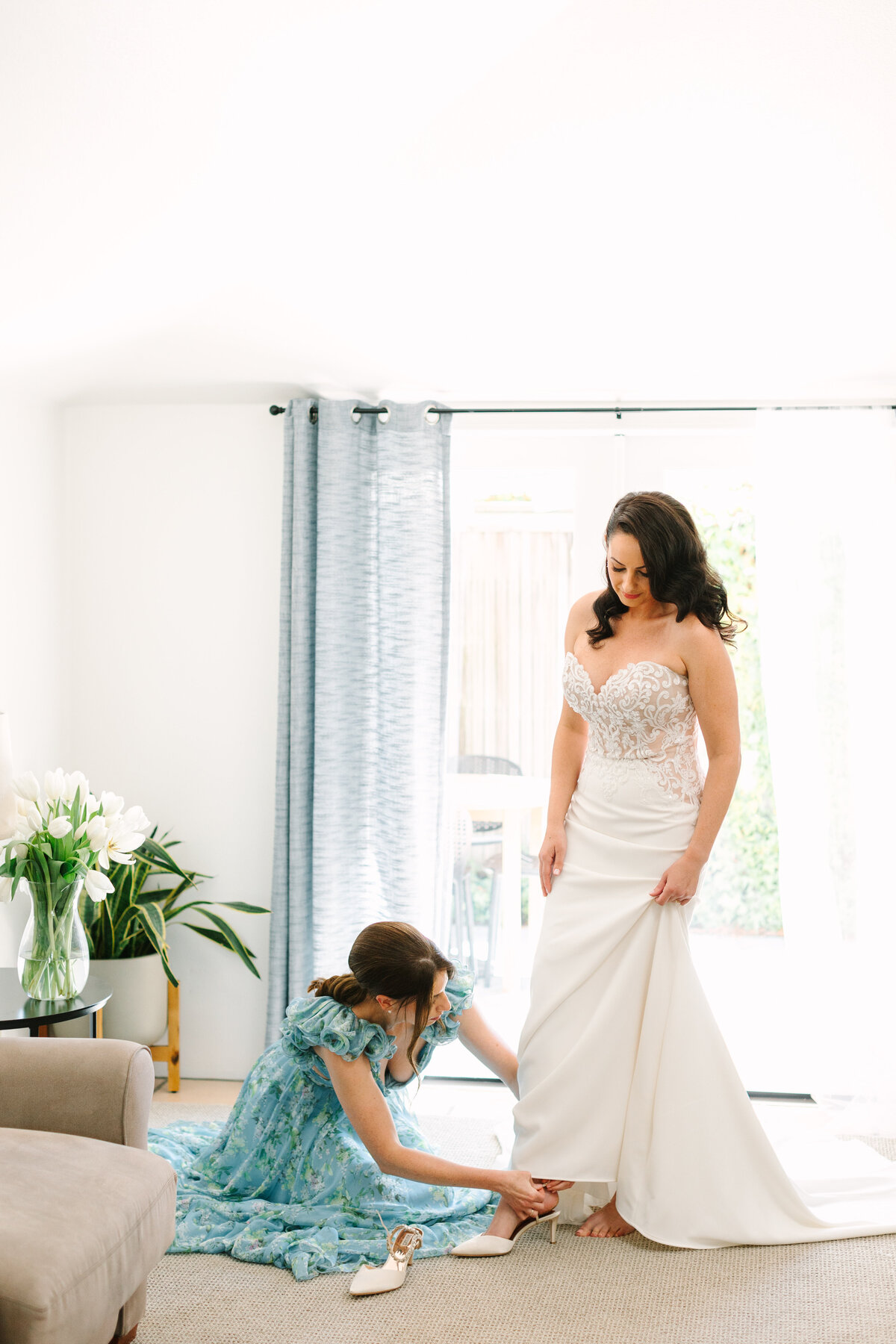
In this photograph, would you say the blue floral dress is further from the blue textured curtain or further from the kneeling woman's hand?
the blue textured curtain

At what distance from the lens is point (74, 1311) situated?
1555mm

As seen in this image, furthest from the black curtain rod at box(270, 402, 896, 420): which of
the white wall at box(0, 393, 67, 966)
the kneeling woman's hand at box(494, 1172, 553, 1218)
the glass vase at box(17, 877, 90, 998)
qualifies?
the kneeling woman's hand at box(494, 1172, 553, 1218)

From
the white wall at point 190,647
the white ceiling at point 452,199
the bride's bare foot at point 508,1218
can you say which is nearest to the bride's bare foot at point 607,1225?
the bride's bare foot at point 508,1218

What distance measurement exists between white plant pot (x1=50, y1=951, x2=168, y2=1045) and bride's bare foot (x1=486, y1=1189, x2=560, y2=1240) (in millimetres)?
1430

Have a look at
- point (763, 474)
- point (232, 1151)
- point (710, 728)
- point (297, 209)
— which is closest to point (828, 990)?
point (710, 728)

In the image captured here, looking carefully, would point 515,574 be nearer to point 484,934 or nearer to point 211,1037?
point 484,934

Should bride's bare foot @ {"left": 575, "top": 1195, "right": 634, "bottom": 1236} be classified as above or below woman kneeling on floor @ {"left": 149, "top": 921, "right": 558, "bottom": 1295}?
below

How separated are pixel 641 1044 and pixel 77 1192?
3.95ft

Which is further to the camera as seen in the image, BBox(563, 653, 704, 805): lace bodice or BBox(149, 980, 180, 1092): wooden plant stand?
BBox(149, 980, 180, 1092): wooden plant stand

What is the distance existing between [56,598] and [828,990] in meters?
2.79

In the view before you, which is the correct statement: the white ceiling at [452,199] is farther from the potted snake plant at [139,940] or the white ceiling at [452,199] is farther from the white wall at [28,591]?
the potted snake plant at [139,940]

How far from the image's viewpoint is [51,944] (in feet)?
8.35

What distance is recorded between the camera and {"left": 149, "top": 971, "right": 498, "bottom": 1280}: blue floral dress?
2.23 m

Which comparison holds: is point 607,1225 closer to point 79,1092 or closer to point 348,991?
point 348,991
